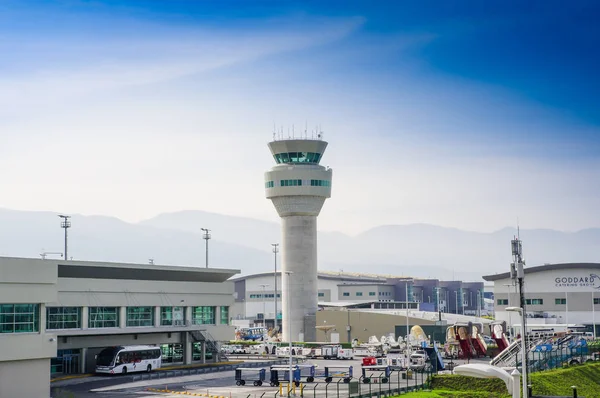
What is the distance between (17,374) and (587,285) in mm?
112997

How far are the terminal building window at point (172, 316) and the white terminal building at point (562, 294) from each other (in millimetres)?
67015

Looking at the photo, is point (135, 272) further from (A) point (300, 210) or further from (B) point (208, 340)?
(A) point (300, 210)

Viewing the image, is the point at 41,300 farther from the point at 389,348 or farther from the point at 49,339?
the point at 389,348

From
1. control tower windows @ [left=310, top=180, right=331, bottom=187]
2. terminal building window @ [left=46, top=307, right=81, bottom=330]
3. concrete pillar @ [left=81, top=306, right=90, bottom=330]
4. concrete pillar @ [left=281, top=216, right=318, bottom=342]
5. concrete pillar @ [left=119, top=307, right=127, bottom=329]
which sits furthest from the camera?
concrete pillar @ [left=281, top=216, right=318, bottom=342]

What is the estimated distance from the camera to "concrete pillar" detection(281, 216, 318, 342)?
132 m

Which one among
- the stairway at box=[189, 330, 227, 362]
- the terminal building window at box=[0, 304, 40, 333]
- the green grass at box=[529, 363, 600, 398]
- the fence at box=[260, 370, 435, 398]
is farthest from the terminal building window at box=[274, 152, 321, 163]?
the terminal building window at box=[0, 304, 40, 333]

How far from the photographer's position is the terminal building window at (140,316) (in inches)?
3613

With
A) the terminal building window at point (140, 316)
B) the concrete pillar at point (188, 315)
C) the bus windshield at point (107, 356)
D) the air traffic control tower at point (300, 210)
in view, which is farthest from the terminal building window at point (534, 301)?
the bus windshield at point (107, 356)

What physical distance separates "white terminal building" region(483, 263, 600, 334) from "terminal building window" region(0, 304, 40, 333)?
9952 cm

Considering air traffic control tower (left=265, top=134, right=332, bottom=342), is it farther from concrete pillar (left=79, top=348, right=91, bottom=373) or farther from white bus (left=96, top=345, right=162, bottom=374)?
concrete pillar (left=79, top=348, right=91, bottom=373)

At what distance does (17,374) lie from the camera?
201 ft

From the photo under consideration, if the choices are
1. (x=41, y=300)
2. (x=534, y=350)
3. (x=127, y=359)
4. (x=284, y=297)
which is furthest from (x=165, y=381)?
(x=284, y=297)

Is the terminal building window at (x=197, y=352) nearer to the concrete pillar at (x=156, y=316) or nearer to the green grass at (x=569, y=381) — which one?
the concrete pillar at (x=156, y=316)

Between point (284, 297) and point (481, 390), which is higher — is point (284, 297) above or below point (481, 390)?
above
